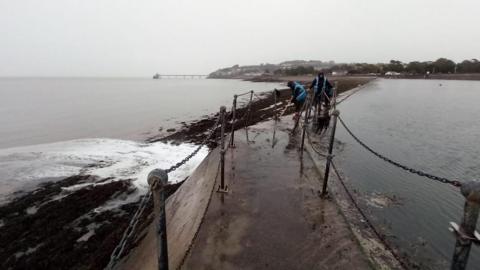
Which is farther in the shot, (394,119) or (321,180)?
(394,119)

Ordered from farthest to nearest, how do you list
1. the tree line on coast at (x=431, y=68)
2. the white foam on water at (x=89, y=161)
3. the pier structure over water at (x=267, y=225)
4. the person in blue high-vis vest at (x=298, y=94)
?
the tree line on coast at (x=431, y=68), the person in blue high-vis vest at (x=298, y=94), the white foam on water at (x=89, y=161), the pier structure over water at (x=267, y=225)

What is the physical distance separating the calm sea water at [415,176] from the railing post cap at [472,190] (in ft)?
9.06

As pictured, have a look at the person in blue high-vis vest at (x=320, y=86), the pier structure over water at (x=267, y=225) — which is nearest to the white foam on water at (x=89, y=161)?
the pier structure over water at (x=267, y=225)

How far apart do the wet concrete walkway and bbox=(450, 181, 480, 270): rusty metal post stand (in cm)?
159

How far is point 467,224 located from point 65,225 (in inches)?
315

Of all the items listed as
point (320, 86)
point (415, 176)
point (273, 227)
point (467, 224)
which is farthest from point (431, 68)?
point (467, 224)

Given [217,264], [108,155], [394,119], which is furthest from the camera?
[394,119]

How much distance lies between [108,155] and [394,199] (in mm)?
12106

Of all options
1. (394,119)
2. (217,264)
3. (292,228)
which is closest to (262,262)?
(217,264)

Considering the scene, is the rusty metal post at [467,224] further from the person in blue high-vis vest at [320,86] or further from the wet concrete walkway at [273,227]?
the person in blue high-vis vest at [320,86]

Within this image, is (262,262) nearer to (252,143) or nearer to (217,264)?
(217,264)

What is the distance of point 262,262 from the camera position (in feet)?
12.5

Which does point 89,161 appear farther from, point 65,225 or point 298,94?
point 298,94

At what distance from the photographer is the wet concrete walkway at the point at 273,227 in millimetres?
3820
